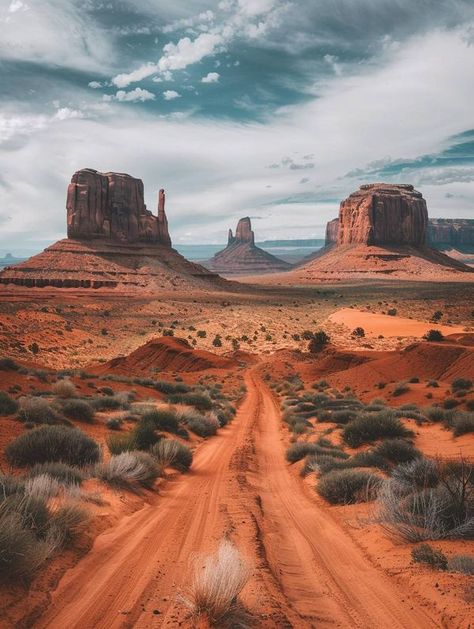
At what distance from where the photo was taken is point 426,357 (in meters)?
23.6

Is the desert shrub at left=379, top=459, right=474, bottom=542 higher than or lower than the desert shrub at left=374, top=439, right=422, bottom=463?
higher

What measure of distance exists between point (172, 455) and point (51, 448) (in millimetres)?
2534

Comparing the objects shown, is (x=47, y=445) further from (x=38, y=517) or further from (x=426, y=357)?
(x=426, y=357)

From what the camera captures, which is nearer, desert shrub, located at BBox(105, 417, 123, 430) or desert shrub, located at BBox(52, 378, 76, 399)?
desert shrub, located at BBox(105, 417, 123, 430)

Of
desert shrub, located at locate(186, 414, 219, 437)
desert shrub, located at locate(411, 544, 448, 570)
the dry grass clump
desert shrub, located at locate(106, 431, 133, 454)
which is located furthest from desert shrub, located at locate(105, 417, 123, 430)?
the dry grass clump

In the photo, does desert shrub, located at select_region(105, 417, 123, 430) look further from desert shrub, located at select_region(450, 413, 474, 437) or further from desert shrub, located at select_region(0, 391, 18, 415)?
desert shrub, located at select_region(450, 413, 474, 437)

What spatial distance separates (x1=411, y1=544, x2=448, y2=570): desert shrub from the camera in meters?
4.77

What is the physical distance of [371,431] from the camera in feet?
39.9

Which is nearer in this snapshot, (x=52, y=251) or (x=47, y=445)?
(x=47, y=445)

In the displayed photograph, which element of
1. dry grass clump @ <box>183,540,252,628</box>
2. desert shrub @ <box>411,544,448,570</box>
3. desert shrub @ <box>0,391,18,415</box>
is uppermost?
dry grass clump @ <box>183,540,252,628</box>

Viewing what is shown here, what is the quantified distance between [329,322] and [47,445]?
44.8 m

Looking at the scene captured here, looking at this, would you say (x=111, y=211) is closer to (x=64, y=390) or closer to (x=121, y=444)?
(x=64, y=390)

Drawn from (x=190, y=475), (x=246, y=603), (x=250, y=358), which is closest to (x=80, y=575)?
(x=246, y=603)

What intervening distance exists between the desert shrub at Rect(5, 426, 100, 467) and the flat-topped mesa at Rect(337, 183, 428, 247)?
171833mm
